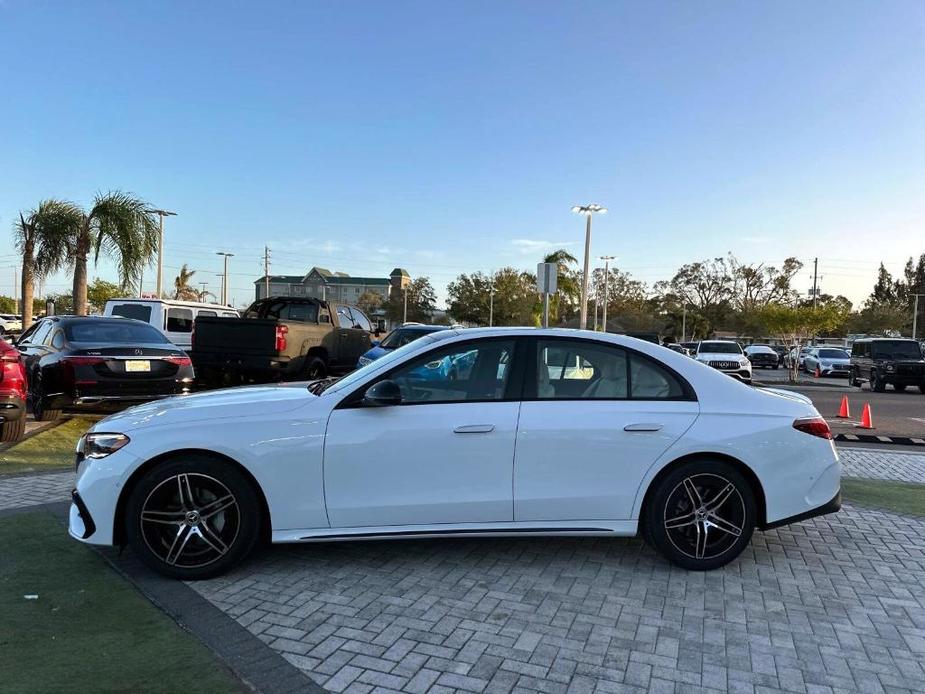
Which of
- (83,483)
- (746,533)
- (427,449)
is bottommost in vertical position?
(746,533)

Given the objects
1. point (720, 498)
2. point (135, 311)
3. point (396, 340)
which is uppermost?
point (135, 311)

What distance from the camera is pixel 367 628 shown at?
3.31 metres

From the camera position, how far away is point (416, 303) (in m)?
82.1

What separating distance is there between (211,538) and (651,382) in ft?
9.42

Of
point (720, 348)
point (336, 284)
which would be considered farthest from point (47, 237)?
point (336, 284)

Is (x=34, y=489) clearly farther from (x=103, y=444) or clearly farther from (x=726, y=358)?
(x=726, y=358)

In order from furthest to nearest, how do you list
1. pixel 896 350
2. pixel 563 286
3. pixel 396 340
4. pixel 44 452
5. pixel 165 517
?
pixel 563 286 < pixel 896 350 < pixel 396 340 < pixel 44 452 < pixel 165 517

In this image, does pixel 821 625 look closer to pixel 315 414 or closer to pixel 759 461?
pixel 759 461

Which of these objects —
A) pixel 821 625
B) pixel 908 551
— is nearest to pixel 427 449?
pixel 821 625

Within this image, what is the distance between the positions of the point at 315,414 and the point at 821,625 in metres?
3.02

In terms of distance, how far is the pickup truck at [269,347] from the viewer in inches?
455

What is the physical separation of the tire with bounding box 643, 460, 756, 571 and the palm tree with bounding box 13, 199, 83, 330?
19.0 metres

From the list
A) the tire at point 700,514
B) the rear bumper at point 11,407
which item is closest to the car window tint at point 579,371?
the tire at point 700,514

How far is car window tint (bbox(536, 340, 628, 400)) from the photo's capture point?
4.05 m
